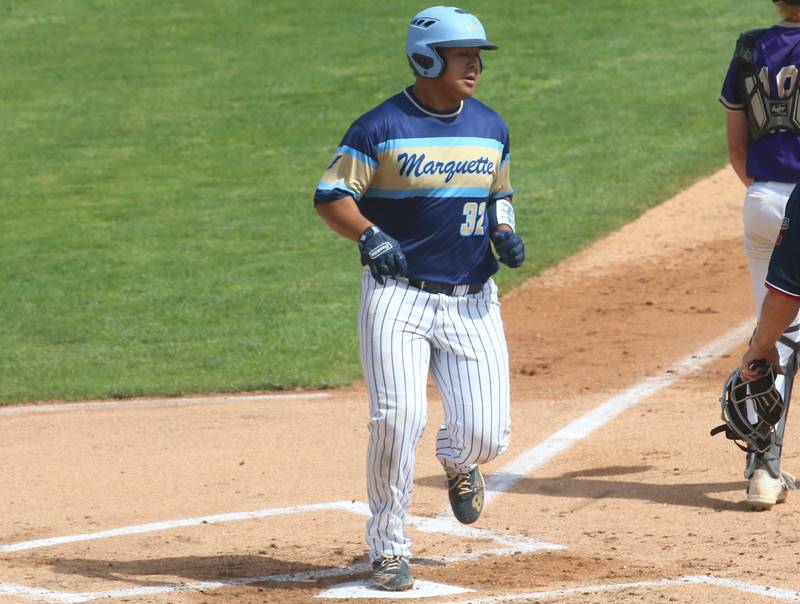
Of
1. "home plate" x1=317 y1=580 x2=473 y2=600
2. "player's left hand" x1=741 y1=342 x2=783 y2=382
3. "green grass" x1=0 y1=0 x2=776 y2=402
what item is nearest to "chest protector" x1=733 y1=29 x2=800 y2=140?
"player's left hand" x1=741 y1=342 x2=783 y2=382

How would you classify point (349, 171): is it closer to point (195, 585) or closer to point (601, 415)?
point (195, 585)

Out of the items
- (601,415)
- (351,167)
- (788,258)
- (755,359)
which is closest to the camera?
(788,258)

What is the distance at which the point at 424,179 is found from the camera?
5621mm

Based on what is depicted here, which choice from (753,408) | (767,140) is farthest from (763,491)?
(767,140)

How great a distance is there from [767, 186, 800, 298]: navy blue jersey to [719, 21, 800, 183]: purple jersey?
61.4 inches

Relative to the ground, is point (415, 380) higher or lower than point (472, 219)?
lower

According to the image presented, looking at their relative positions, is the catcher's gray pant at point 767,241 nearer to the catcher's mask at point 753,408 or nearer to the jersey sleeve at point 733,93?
the catcher's mask at point 753,408

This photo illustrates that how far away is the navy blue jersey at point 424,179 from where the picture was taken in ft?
18.3

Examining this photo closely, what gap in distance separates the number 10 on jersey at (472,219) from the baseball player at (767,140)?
159 cm

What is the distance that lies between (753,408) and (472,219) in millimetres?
1721

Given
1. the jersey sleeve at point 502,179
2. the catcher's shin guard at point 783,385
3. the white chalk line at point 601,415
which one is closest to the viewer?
the jersey sleeve at point 502,179

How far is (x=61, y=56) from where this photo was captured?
22781 millimetres

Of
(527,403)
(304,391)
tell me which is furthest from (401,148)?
(304,391)

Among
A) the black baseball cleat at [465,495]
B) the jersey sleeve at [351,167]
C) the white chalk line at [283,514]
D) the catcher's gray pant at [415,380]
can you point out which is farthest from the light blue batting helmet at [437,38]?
the white chalk line at [283,514]
